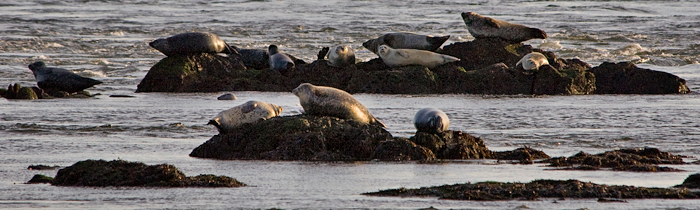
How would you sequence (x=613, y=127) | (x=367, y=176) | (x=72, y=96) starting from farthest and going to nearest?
(x=72, y=96), (x=613, y=127), (x=367, y=176)

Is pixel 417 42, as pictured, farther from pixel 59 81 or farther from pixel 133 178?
pixel 133 178

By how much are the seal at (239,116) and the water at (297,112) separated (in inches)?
14.4

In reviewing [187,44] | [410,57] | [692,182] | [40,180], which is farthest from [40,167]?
[187,44]

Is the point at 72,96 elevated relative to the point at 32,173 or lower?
lower

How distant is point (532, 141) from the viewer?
25.7 feet

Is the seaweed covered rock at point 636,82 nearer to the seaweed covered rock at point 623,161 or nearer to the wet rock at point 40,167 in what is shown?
the seaweed covered rock at point 623,161

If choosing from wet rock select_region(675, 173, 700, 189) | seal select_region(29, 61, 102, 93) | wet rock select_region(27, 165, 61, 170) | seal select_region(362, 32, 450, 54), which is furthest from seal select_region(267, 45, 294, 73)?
wet rock select_region(675, 173, 700, 189)

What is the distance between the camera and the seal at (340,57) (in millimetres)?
13047

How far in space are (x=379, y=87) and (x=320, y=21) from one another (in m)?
15.9

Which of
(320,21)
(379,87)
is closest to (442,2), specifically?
(320,21)

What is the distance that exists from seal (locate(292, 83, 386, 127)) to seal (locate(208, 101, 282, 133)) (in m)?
0.35

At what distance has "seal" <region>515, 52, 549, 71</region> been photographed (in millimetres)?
12656

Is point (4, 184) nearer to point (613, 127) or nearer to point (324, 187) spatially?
point (324, 187)

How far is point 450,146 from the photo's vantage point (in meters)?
6.64
